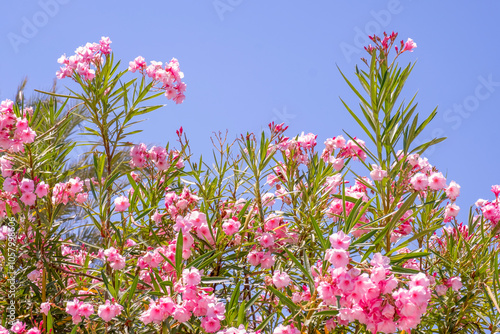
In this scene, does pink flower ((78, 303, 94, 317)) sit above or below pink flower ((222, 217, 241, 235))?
below

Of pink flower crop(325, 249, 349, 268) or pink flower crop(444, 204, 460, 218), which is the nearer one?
pink flower crop(325, 249, 349, 268)

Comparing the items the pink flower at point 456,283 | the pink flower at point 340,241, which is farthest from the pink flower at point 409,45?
the pink flower at point 340,241

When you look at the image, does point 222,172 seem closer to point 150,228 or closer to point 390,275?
point 150,228

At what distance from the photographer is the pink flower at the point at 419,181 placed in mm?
2049

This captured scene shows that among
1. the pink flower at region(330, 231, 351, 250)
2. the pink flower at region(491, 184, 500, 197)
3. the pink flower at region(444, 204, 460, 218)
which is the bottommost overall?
the pink flower at region(330, 231, 351, 250)

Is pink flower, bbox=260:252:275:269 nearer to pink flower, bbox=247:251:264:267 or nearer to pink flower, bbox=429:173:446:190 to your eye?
pink flower, bbox=247:251:264:267

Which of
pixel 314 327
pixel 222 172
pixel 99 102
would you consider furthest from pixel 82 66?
pixel 314 327

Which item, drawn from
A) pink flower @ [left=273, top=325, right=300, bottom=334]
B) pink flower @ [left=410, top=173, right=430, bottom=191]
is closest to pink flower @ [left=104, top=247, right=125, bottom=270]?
pink flower @ [left=273, top=325, right=300, bottom=334]

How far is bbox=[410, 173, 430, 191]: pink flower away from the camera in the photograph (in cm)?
205

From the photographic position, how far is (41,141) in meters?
2.49

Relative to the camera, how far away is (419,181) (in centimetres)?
206

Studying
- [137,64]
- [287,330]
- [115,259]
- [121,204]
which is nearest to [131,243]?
[121,204]

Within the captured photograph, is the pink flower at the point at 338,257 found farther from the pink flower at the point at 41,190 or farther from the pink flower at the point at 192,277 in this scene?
the pink flower at the point at 41,190

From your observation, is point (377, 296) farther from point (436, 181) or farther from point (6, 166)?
point (6, 166)
